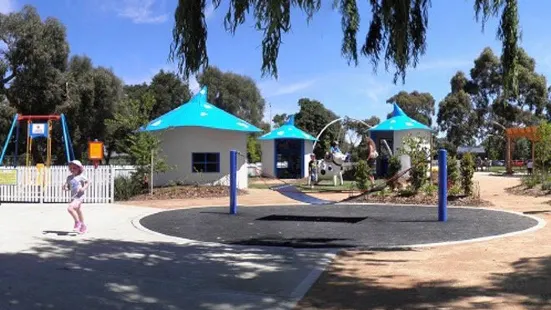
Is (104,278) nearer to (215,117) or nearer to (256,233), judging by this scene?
(256,233)

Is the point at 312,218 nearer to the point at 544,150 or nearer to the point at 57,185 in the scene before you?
the point at 57,185

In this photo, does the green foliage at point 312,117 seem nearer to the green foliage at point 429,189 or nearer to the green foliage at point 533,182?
the green foliage at point 533,182

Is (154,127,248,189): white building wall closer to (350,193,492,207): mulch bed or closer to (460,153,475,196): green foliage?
(350,193,492,207): mulch bed

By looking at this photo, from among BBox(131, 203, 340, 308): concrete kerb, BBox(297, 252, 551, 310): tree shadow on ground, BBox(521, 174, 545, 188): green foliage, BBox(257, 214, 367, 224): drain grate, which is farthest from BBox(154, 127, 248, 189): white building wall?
BBox(297, 252, 551, 310): tree shadow on ground

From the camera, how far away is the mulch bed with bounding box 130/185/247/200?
795 inches

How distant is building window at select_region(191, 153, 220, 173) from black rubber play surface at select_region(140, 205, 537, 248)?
817 centimetres

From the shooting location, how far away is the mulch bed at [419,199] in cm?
1625

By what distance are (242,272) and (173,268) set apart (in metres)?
1.00

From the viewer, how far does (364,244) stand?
9453mm

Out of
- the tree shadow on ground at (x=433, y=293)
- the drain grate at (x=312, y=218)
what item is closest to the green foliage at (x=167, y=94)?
the drain grate at (x=312, y=218)

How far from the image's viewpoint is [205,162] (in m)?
24.1

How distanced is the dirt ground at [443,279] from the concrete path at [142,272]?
411 millimetres

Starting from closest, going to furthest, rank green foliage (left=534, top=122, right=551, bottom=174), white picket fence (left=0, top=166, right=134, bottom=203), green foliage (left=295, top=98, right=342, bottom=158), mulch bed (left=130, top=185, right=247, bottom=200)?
1. white picket fence (left=0, top=166, right=134, bottom=203)
2. mulch bed (left=130, top=185, right=247, bottom=200)
3. green foliage (left=534, top=122, right=551, bottom=174)
4. green foliage (left=295, top=98, right=342, bottom=158)

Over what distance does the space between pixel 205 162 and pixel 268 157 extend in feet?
43.6
